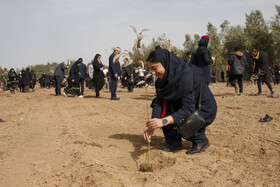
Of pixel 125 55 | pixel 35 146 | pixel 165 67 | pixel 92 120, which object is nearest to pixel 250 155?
pixel 165 67

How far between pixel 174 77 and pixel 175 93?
19 centimetres

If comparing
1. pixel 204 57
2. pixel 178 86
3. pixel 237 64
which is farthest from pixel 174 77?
pixel 237 64

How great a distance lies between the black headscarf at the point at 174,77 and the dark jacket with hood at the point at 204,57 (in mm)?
3171

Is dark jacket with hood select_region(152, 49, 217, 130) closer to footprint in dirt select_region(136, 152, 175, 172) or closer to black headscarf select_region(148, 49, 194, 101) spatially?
black headscarf select_region(148, 49, 194, 101)

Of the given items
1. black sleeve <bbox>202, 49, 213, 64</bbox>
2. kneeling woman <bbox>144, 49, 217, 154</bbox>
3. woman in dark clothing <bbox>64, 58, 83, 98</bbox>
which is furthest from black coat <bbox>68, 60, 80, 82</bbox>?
kneeling woman <bbox>144, 49, 217, 154</bbox>

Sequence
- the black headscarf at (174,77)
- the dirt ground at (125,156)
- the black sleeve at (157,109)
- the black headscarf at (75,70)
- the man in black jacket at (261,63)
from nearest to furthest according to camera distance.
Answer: the dirt ground at (125,156) → the black headscarf at (174,77) → the black sleeve at (157,109) → the man in black jacket at (261,63) → the black headscarf at (75,70)

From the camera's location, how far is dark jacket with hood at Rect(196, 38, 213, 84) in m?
5.84

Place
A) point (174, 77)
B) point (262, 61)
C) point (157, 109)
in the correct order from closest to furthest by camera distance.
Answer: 1. point (174, 77)
2. point (157, 109)
3. point (262, 61)

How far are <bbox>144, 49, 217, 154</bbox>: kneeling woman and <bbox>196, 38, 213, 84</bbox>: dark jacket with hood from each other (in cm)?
286

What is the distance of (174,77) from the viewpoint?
110 inches

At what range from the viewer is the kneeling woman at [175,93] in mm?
2812

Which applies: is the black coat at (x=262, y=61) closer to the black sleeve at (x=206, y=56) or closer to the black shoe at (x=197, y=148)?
the black sleeve at (x=206, y=56)

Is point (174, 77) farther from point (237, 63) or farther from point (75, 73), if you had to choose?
point (75, 73)

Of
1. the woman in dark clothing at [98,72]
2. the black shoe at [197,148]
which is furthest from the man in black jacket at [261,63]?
the black shoe at [197,148]
